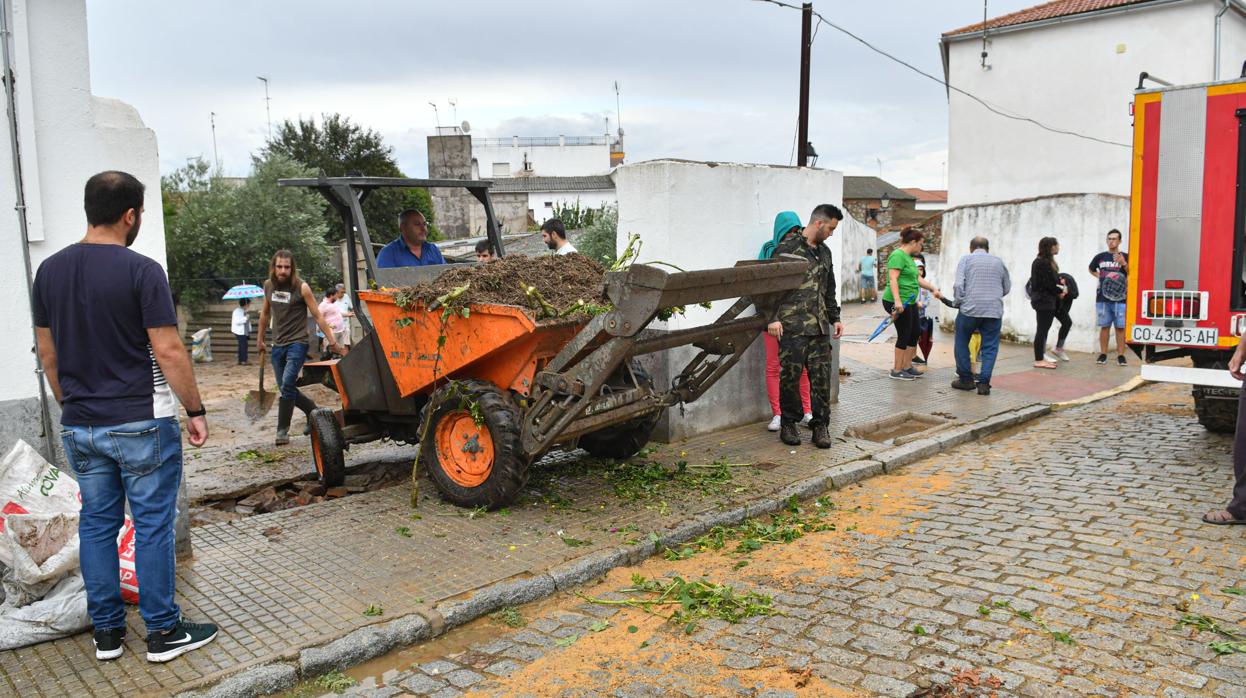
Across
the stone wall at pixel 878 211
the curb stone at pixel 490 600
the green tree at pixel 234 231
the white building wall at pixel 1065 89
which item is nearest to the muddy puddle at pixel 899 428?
the curb stone at pixel 490 600

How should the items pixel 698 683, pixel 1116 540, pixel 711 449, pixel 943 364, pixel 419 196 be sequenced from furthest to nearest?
pixel 419 196
pixel 943 364
pixel 711 449
pixel 1116 540
pixel 698 683

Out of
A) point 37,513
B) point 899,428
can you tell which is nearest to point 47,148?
point 37,513

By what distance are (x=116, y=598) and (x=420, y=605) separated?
1285 mm

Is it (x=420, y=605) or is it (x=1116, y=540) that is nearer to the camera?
(x=420, y=605)

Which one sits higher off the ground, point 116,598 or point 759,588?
point 116,598

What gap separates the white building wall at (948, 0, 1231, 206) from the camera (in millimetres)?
21047

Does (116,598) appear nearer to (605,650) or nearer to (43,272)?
(43,272)

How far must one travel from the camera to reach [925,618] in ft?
13.3

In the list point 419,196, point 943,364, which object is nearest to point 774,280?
point 943,364

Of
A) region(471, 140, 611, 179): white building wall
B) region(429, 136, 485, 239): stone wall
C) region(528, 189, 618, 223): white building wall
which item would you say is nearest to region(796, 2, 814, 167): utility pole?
region(429, 136, 485, 239): stone wall

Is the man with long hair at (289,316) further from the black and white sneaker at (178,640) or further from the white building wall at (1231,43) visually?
the white building wall at (1231,43)

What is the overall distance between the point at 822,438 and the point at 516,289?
330 centimetres

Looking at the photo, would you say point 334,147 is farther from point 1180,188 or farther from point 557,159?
point 1180,188

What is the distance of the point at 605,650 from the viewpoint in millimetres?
3863
